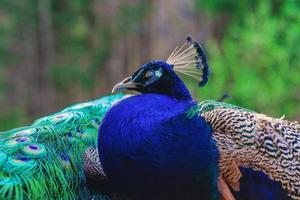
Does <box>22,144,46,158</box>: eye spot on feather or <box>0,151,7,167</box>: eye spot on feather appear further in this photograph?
<box>22,144,46,158</box>: eye spot on feather

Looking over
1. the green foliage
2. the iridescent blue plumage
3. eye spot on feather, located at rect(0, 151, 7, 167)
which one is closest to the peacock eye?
the iridescent blue plumage

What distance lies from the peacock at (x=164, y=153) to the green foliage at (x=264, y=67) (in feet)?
7.82

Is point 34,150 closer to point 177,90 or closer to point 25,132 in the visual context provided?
point 25,132

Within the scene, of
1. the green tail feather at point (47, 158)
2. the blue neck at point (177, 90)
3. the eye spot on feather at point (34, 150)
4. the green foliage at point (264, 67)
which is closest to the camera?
the green tail feather at point (47, 158)

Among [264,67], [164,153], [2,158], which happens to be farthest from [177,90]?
[264,67]

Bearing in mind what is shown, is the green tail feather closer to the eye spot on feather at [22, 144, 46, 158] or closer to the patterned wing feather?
the eye spot on feather at [22, 144, 46, 158]

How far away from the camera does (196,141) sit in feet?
8.54

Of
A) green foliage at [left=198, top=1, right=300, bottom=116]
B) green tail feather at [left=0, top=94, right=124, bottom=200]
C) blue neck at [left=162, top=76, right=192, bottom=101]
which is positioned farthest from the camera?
green foliage at [left=198, top=1, right=300, bottom=116]

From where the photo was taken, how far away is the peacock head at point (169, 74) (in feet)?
9.13

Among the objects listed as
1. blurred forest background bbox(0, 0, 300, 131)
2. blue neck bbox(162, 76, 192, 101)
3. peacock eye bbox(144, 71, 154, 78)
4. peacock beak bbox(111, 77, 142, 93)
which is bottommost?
blurred forest background bbox(0, 0, 300, 131)

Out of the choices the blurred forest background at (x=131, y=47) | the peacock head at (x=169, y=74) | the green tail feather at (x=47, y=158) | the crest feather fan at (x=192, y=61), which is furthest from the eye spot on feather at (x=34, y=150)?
the blurred forest background at (x=131, y=47)

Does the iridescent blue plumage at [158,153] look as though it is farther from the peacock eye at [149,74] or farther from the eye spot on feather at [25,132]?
the eye spot on feather at [25,132]

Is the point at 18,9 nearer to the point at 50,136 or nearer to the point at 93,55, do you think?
the point at 93,55

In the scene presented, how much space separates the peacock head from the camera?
2.78 meters
